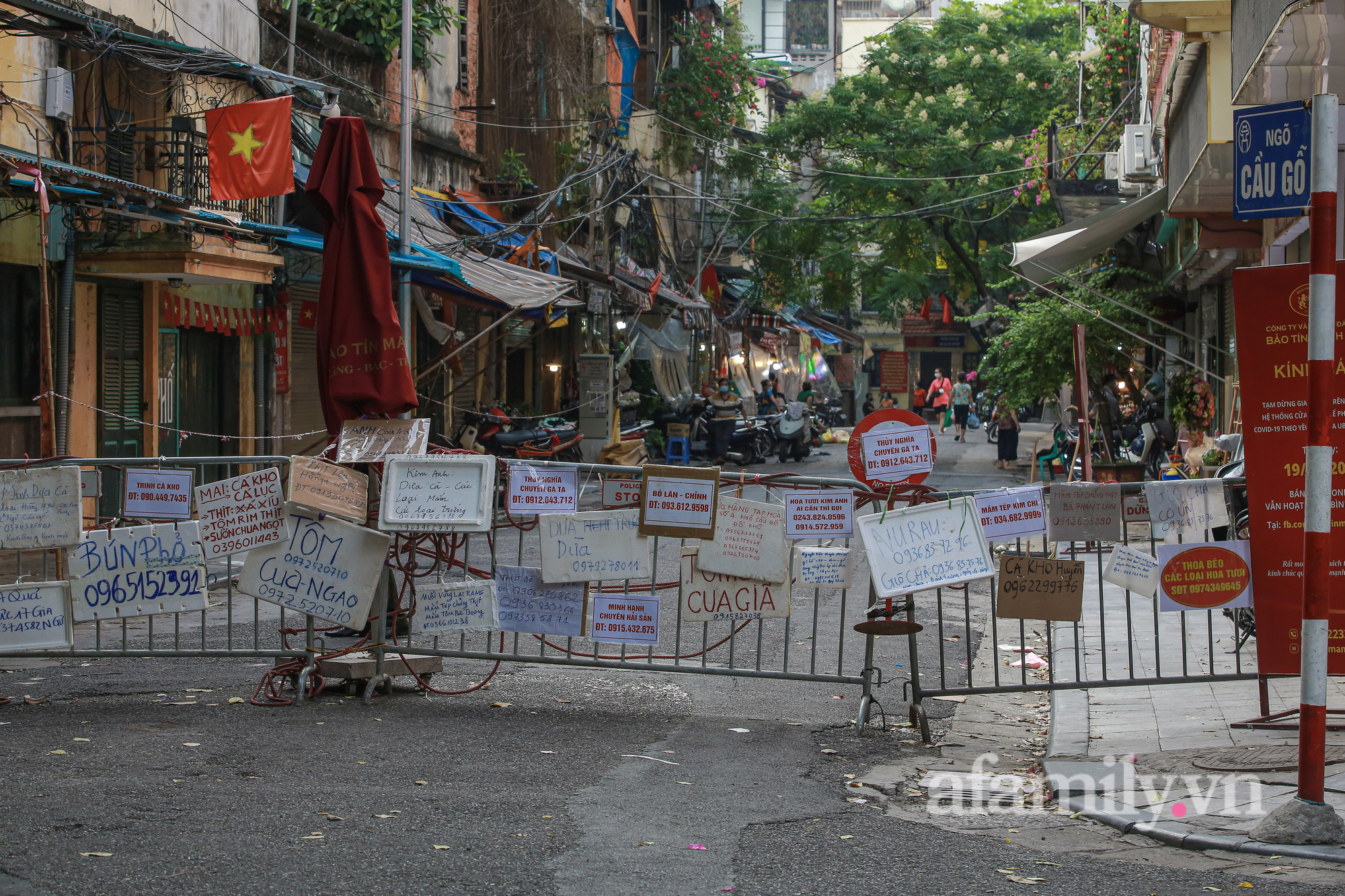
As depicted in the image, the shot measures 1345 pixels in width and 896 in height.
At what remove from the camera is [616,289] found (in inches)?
844

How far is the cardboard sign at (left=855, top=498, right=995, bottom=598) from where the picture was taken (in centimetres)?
597

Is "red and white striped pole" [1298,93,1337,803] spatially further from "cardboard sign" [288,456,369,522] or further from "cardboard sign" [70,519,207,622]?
"cardboard sign" [70,519,207,622]

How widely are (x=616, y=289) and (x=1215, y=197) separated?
40.7ft

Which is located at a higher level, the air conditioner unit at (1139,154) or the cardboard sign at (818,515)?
the air conditioner unit at (1139,154)

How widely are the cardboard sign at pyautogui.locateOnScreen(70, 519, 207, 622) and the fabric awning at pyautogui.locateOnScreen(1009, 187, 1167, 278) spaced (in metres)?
10.7

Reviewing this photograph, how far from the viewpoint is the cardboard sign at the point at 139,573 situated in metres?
6.59

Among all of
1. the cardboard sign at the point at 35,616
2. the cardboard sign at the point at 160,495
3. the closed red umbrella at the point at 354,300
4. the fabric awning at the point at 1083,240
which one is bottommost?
the cardboard sign at the point at 35,616

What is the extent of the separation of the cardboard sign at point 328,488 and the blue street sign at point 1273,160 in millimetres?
4352

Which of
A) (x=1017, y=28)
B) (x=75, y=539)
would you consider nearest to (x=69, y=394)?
(x=75, y=539)

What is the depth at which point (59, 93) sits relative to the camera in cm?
1177

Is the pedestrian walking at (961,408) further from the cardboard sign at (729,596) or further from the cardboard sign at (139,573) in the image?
the cardboard sign at (139,573)

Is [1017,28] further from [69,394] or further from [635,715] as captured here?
[635,715]

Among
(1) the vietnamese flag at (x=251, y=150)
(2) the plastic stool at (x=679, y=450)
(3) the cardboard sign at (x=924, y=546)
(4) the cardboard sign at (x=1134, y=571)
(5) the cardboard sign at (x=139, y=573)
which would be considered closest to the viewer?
(3) the cardboard sign at (x=924, y=546)

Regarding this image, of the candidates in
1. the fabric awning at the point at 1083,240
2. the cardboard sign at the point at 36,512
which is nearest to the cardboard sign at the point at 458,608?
the cardboard sign at the point at 36,512
